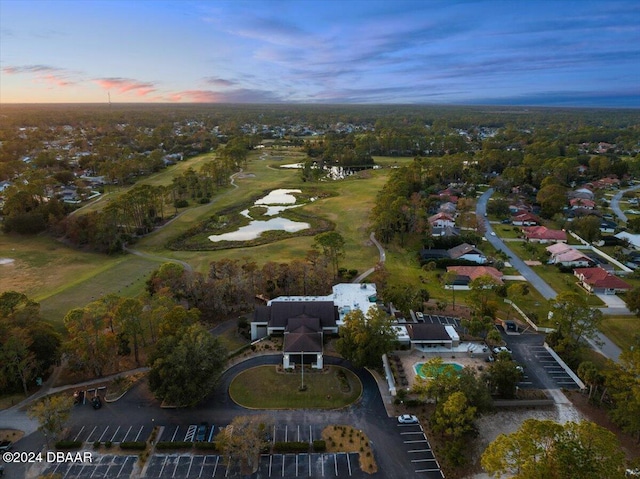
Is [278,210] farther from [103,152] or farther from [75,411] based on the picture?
Answer: [103,152]

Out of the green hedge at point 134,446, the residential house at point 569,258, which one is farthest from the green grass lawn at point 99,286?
the residential house at point 569,258

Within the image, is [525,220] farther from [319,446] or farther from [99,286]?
[99,286]

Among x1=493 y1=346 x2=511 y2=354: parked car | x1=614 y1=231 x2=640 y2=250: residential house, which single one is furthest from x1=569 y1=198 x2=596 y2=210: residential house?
x1=493 y1=346 x2=511 y2=354: parked car

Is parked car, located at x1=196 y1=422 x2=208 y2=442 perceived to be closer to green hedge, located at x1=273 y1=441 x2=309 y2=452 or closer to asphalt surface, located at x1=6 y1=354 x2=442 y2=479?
asphalt surface, located at x1=6 y1=354 x2=442 y2=479

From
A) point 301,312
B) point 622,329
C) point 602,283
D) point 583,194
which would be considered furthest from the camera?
point 583,194

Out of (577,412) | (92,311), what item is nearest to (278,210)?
(92,311)

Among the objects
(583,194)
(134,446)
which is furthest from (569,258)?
(134,446)

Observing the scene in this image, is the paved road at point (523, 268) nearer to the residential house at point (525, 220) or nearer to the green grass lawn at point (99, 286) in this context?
the residential house at point (525, 220)
